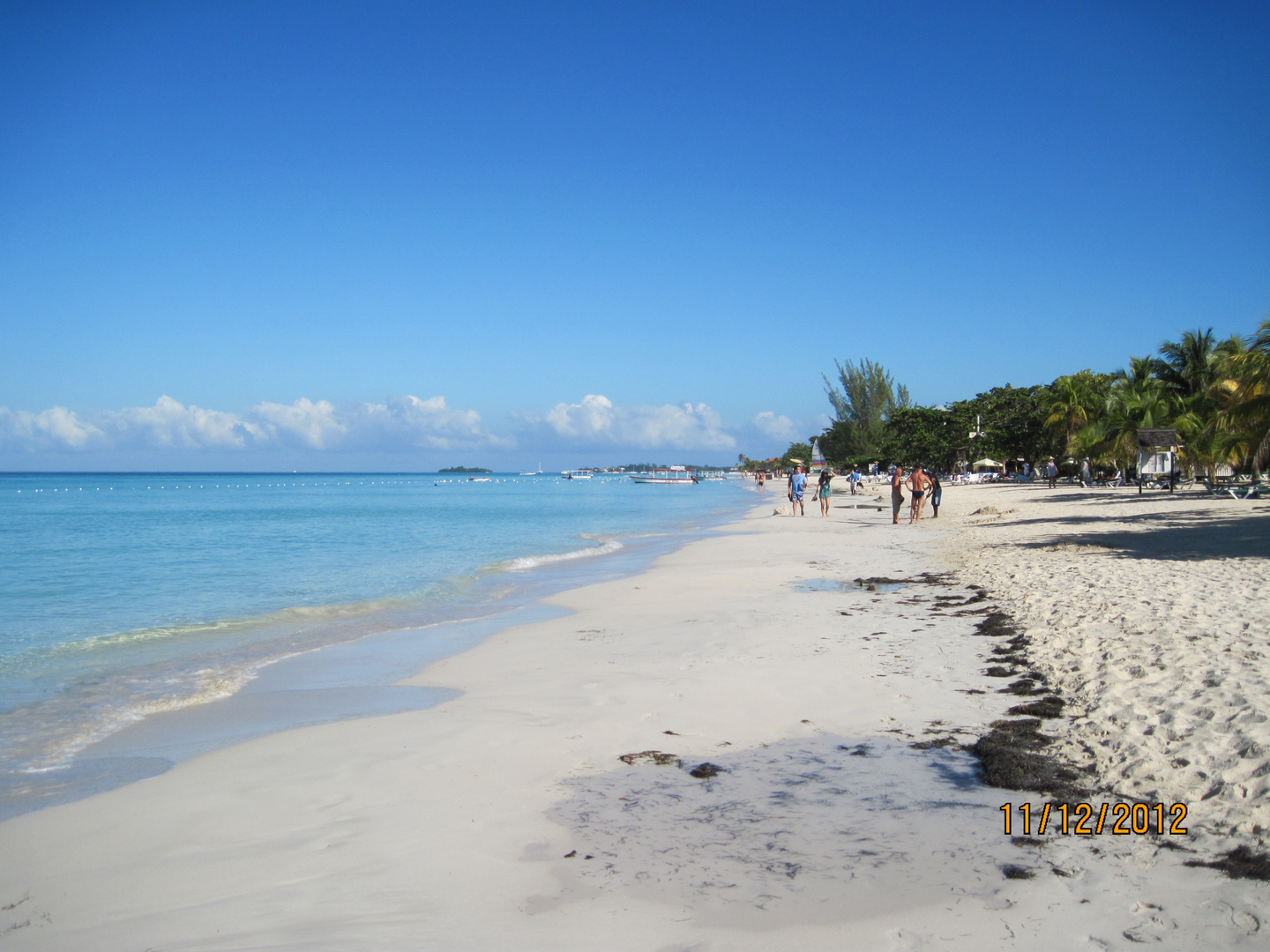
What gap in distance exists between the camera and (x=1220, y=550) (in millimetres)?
11891

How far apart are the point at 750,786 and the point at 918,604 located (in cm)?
621

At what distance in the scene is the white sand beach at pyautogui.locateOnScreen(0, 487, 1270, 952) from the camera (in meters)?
3.05

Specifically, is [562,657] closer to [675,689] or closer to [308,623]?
[675,689]

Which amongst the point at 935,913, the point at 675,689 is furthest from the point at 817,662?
the point at 935,913

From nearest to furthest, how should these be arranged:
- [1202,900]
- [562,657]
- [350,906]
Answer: [1202,900], [350,906], [562,657]

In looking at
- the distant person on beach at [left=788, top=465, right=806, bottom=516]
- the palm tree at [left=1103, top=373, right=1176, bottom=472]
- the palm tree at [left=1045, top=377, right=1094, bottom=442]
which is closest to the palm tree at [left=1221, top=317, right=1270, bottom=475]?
the distant person on beach at [left=788, top=465, right=806, bottom=516]

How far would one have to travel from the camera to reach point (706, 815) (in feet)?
13.0

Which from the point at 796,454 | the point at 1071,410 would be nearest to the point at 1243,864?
the point at 1071,410

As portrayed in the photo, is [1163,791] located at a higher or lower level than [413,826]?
higher

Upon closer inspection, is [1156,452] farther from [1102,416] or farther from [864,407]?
[864,407]

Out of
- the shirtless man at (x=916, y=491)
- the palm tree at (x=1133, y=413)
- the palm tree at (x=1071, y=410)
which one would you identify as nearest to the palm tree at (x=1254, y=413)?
the shirtless man at (x=916, y=491)

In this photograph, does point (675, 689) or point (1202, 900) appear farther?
point (675, 689)
